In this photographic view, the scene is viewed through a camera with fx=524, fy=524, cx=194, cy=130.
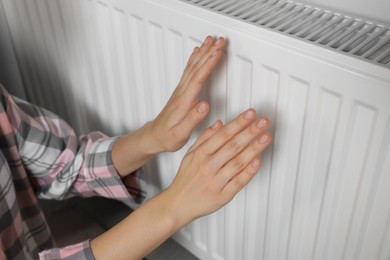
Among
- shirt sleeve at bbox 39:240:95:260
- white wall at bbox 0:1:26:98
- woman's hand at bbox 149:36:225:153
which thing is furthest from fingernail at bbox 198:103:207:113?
white wall at bbox 0:1:26:98

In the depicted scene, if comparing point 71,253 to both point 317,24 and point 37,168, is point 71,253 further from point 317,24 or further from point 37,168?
point 317,24

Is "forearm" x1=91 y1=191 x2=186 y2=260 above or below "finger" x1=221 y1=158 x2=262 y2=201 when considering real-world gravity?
below

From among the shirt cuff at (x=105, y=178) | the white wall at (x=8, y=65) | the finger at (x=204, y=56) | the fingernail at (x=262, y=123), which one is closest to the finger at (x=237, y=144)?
the fingernail at (x=262, y=123)

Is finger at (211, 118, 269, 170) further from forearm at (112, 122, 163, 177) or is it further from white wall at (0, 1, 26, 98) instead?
white wall at (0, 1, 26, 98)

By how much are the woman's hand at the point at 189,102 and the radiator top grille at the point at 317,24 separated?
5cm

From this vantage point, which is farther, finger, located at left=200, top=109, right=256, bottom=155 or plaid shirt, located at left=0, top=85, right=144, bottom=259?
plaid shirt, located at left=0, top=85, right=144, bottom=259

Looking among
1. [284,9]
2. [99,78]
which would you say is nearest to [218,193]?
[284,9]

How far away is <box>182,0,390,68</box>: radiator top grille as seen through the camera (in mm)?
549

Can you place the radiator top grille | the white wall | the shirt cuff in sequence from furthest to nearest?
the white wall
the shirt cuff
the radiator top grille

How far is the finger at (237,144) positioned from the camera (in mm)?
558

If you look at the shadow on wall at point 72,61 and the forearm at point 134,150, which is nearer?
the forearm at point 134,150

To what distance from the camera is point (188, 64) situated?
25.7 inches

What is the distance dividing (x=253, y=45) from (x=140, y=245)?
266 mm

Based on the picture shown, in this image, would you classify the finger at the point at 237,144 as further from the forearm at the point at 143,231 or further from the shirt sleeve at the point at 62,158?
the shirt sleeve at the point at 62,158
